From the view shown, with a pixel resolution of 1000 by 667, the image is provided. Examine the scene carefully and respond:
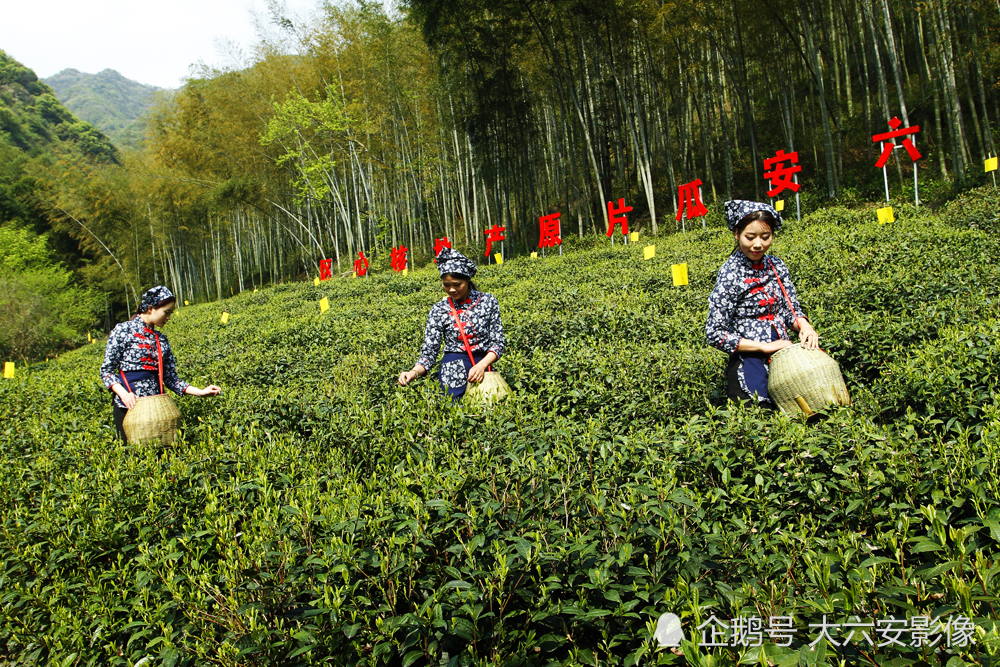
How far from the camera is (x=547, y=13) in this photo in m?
14.0

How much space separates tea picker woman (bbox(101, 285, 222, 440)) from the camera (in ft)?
10.8

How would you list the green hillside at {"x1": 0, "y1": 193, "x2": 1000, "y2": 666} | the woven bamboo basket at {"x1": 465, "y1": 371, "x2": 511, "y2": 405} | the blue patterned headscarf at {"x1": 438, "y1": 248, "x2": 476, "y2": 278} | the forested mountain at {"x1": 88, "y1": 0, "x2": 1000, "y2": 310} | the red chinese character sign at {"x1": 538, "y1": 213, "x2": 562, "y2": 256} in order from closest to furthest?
the green hillside at {"x1": 0, "y1": 193, "x2": 1000, "y2": 666} → the woven bamboo basket at {"x1": 465, "y1": 371, "x2": 511, "y2": 405} → the blue patterned headscarf at {"x1": 438, "y1": 248, "x2": 476, "y2": 278} → the forested mountain at {"x1": 88, "y1": 0, "x2": 1000, "y2": 310} → the red chinese character sign at {"x1": 538, "y1": 213, "x2": 562, "y2": 256}

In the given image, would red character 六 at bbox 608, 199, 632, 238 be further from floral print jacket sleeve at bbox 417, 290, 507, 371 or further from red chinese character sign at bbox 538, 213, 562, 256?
floral print jacket sleeve at bbox 417, 290, 507, 371

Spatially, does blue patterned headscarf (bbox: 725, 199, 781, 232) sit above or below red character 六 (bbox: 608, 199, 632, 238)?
below

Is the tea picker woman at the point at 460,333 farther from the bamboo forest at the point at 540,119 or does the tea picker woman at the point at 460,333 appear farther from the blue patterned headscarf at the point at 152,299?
the bamboo forest at the point at 540,119

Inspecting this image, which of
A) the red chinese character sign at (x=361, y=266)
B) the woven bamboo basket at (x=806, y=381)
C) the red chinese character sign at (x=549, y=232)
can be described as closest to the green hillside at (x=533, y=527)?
the woven bamboo basket at (x=806, y=381)

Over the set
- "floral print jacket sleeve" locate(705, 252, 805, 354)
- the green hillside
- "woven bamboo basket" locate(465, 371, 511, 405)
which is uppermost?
"floral print jacket sleeve" locate(705, 252, 805, 354)

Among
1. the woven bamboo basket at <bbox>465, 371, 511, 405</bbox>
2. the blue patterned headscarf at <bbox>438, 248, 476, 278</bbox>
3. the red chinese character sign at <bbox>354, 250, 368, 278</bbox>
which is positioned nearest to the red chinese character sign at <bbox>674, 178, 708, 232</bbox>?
the red chinese character sign at <bbox>354, 250, 368, 278</bbox>

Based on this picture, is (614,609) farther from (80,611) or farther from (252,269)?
(252,269)

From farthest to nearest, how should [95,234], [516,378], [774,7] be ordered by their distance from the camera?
1. [95,234]
2. [774,7]
3. [516,378]

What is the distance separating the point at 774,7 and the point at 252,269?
85.5 ft

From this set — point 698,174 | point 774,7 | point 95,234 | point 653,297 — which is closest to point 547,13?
point 774,7

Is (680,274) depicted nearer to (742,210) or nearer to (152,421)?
(742,210)

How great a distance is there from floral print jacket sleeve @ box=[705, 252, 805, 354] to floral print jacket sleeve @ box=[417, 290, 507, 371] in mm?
1174
